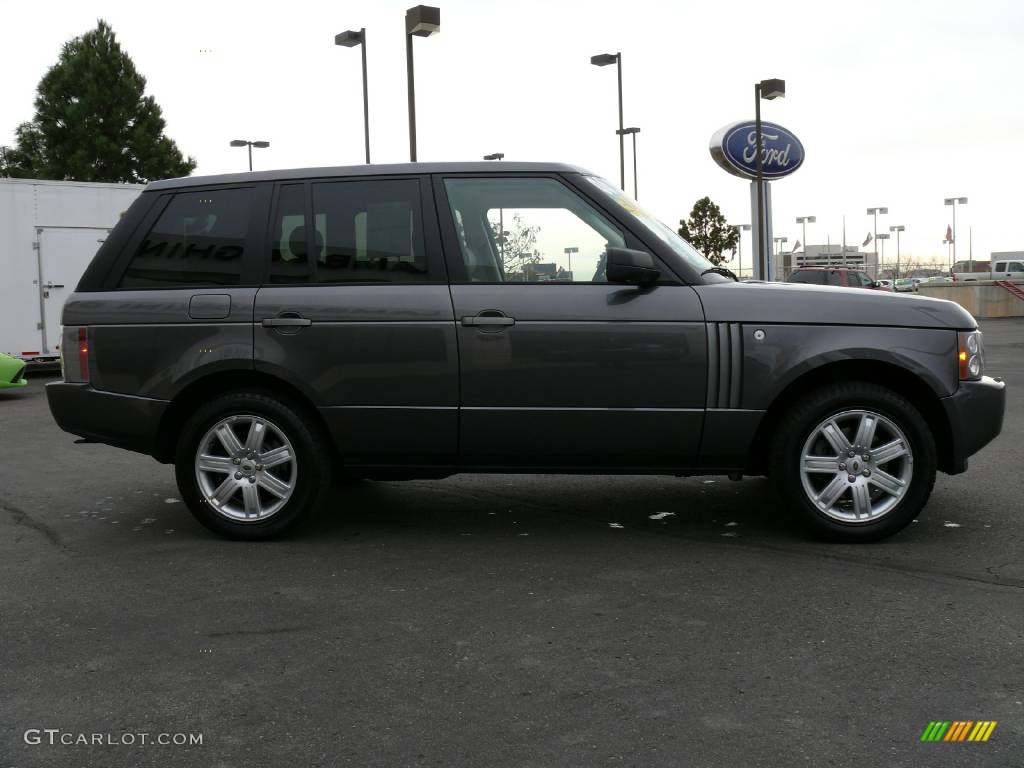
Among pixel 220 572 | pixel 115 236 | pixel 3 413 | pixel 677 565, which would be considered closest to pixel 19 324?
pixel 3 413

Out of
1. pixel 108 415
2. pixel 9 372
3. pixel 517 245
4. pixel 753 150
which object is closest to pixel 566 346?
pixel 517 245

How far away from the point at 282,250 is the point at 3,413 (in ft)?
28.1

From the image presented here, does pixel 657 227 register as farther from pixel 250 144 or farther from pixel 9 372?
pixel 250 144

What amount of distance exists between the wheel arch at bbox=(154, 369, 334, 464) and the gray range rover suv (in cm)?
1

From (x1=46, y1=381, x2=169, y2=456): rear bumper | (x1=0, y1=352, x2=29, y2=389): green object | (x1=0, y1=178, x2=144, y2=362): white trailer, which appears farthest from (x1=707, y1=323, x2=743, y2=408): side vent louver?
(x1=0, y1=178, x2=144, y2=362): white trailer

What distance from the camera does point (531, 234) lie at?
565 cm

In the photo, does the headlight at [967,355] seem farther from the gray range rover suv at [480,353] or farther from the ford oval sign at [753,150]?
the ford oval sign at [753,150]

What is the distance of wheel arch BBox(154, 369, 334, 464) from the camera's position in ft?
19.0

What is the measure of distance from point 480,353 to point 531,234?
659 millimetres

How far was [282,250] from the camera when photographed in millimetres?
5797

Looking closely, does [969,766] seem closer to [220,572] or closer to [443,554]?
[443,554]

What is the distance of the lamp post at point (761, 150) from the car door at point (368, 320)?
78.8 feet

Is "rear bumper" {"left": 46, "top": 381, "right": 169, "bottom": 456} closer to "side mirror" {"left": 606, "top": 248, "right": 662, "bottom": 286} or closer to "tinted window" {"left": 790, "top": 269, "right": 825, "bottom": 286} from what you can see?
"side mirror" {"left": 606, "top": 248, "right": 662, "bottom": 286}

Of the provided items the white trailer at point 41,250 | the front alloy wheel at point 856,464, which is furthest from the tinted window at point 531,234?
the white trailer at point 41,250
